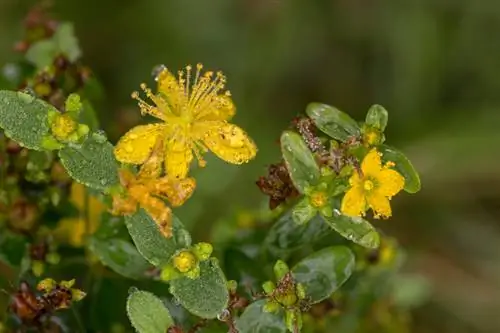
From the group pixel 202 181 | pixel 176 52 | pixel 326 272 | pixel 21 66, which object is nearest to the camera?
pixel 326 272

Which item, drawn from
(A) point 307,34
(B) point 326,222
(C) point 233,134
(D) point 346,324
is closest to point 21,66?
(C) point 233,134

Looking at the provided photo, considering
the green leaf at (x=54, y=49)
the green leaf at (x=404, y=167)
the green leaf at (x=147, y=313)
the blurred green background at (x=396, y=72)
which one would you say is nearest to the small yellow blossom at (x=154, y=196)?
the green leaf at (x=147, y=313)

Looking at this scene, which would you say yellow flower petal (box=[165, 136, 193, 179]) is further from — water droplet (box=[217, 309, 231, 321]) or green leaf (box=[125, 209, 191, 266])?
water droplet (box=[217, 309, 231, 321])

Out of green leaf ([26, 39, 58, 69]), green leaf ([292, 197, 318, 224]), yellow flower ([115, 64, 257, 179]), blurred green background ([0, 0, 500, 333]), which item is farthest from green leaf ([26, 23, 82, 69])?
blurred green background ([0, 0, 500, 333])

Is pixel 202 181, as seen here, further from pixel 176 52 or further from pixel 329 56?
pixel 329 56

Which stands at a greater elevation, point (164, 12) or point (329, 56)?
point (329, 56)

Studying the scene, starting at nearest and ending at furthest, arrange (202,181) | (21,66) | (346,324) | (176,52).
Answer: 1. (21,66)
2. (346,324)
3. (202,181)
4. (176,52)

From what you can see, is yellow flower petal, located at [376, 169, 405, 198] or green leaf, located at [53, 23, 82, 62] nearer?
yellow flower petal, located at [376, 169, 405, 198]

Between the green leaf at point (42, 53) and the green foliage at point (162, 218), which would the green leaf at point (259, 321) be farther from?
the green leaf at point (42, 53)
